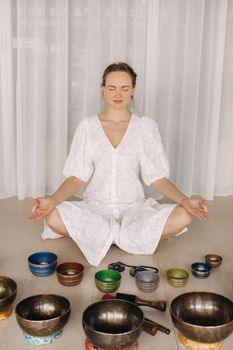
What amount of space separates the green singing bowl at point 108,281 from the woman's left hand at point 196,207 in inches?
20.4

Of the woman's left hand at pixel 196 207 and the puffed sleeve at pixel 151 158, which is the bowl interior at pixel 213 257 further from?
the puffed sleeve at pixel 151 158

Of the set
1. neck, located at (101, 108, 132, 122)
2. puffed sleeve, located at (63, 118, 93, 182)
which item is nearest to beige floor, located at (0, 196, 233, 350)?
puffed sleeve, located at (63, 118, 93, 182)

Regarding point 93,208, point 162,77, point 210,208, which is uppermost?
point 162,77

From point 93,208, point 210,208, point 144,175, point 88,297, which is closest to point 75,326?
point 88,297

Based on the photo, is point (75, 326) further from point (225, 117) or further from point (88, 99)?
point (225, 117)

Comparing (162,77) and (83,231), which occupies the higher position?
(162,77)

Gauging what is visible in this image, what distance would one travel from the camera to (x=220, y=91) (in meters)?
3.68

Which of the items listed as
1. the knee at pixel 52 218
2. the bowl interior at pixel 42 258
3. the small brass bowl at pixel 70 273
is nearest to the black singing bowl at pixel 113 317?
the small brass bowl at pixel 70 273

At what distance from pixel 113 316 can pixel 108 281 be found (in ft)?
1.09

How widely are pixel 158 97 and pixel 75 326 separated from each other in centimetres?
216

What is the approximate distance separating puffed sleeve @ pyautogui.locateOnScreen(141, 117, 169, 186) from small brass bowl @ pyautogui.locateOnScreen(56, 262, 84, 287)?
708 mm

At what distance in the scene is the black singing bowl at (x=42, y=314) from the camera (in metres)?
1.69

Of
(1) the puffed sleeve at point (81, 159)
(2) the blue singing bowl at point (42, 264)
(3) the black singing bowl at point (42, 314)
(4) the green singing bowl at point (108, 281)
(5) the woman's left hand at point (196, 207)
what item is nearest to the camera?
(3) the black singing bowl at point (42, 314)

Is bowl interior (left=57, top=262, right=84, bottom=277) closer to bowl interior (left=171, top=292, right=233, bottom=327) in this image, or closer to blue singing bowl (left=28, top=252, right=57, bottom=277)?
blue singing bowl (left=28, top=252, right=57, bottom=277)
